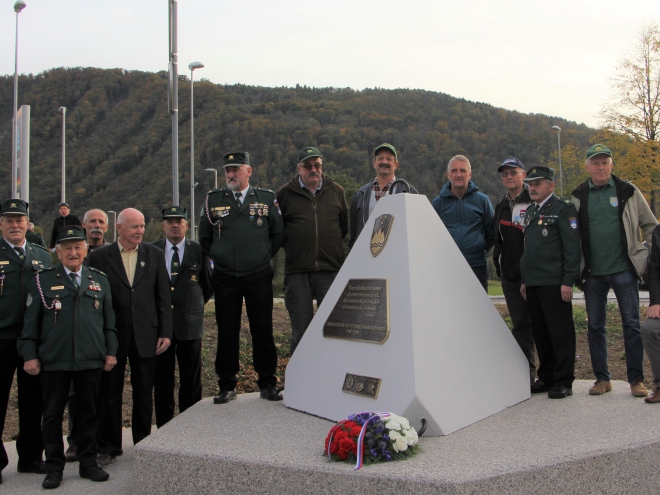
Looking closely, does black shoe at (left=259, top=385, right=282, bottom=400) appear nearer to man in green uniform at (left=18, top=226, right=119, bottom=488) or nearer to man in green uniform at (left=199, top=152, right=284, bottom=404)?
man in green uniform at (left=199, top=152, right=284, bottom=404)

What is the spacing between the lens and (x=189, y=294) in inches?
196

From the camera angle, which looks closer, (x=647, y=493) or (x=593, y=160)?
(x=647, y=493)

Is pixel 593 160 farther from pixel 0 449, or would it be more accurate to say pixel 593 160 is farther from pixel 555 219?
pixel 0 449

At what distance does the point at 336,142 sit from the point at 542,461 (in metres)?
43.9

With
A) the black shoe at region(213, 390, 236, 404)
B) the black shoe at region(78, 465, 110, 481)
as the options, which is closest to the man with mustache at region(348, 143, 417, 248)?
the black shoe at region(213, 390, 236, 404)

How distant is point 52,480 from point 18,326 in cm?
105

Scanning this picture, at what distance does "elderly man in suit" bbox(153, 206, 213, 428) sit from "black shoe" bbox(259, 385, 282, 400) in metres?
0.59

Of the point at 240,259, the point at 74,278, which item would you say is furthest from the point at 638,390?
the point at 74,278

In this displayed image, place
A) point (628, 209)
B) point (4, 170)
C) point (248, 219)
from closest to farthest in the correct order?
1. point (628, 209)
2. point (248, 219)
3. point (4, 170)

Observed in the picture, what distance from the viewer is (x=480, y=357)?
423 cm

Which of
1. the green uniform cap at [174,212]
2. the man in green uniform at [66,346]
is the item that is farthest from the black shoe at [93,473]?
the green uniform cap at [174,212]

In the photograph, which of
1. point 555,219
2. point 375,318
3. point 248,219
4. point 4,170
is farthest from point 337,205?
point 4,170

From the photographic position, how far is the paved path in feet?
12.7

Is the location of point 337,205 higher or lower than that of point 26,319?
higher
